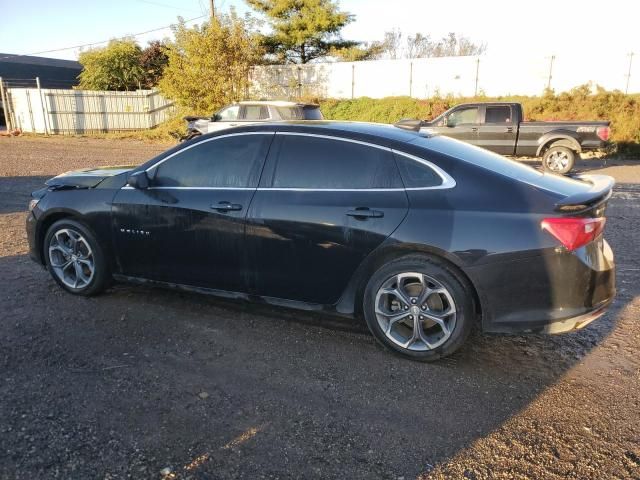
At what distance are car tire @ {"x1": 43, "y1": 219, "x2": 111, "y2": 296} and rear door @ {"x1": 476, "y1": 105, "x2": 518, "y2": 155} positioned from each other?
460 inches

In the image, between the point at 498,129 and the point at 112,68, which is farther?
the point at 112,68

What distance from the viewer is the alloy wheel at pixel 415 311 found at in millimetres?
3479

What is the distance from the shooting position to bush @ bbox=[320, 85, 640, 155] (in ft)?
61.2

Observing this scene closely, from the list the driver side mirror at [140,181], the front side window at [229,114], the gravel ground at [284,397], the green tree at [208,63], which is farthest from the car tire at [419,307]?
the green tree at [208,63]

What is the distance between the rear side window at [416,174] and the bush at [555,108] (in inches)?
698

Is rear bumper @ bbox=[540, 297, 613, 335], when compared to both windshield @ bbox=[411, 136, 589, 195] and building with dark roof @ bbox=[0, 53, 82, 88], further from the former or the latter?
building with dark roof @ bbox=[0, 53, 82, 88]

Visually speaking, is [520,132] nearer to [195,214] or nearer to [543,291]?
[543,291]

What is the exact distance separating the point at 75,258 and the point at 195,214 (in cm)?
137

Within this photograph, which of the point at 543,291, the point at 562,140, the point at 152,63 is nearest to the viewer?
the point at 543,291

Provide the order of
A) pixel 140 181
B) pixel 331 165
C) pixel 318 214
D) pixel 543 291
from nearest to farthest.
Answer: pixel 543 291
pixel 318 214
pixel 331 165
pixel 140 181

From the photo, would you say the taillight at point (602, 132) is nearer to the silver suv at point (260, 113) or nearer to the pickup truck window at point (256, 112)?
the silver suv at point (260, 113)

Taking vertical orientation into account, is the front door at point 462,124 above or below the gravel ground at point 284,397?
above

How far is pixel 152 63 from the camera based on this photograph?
117ft

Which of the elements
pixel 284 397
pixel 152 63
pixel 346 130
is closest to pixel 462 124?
pixel 346 130
